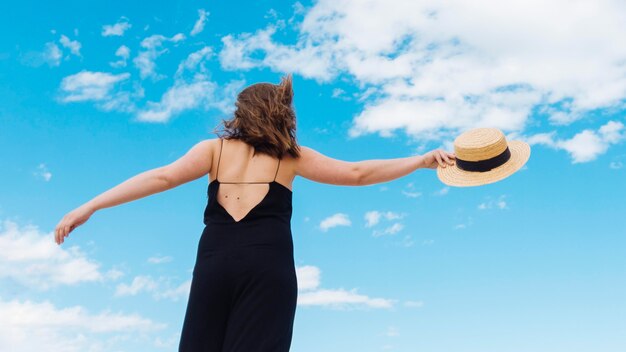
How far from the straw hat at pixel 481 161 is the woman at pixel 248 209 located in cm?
36

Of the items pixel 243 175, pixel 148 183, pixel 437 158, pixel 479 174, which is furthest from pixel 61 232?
pixel 479 174

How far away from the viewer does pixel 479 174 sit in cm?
497

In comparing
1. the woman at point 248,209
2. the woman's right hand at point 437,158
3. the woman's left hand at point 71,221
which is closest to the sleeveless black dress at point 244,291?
the woman at point 248,209

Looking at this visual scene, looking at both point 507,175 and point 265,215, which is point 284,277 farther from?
point 507,175

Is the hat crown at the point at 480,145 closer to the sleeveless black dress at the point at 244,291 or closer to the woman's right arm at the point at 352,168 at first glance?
the woman's right arm at the point at 352,168

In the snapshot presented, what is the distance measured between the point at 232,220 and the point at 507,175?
1.99 m

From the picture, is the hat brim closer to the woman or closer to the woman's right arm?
the woman's right arm

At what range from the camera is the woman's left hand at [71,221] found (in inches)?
177

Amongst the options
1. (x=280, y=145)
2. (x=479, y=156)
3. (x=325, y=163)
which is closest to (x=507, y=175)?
(x=479, y=156)

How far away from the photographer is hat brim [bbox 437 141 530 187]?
4.89 meters

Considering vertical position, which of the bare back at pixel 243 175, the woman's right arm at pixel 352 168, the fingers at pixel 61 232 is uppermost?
the woman's right arm at pixel 352 168

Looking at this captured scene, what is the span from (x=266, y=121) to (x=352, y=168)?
68 cm

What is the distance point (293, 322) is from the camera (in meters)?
4.25

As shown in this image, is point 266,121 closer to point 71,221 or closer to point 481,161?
point 71,221
